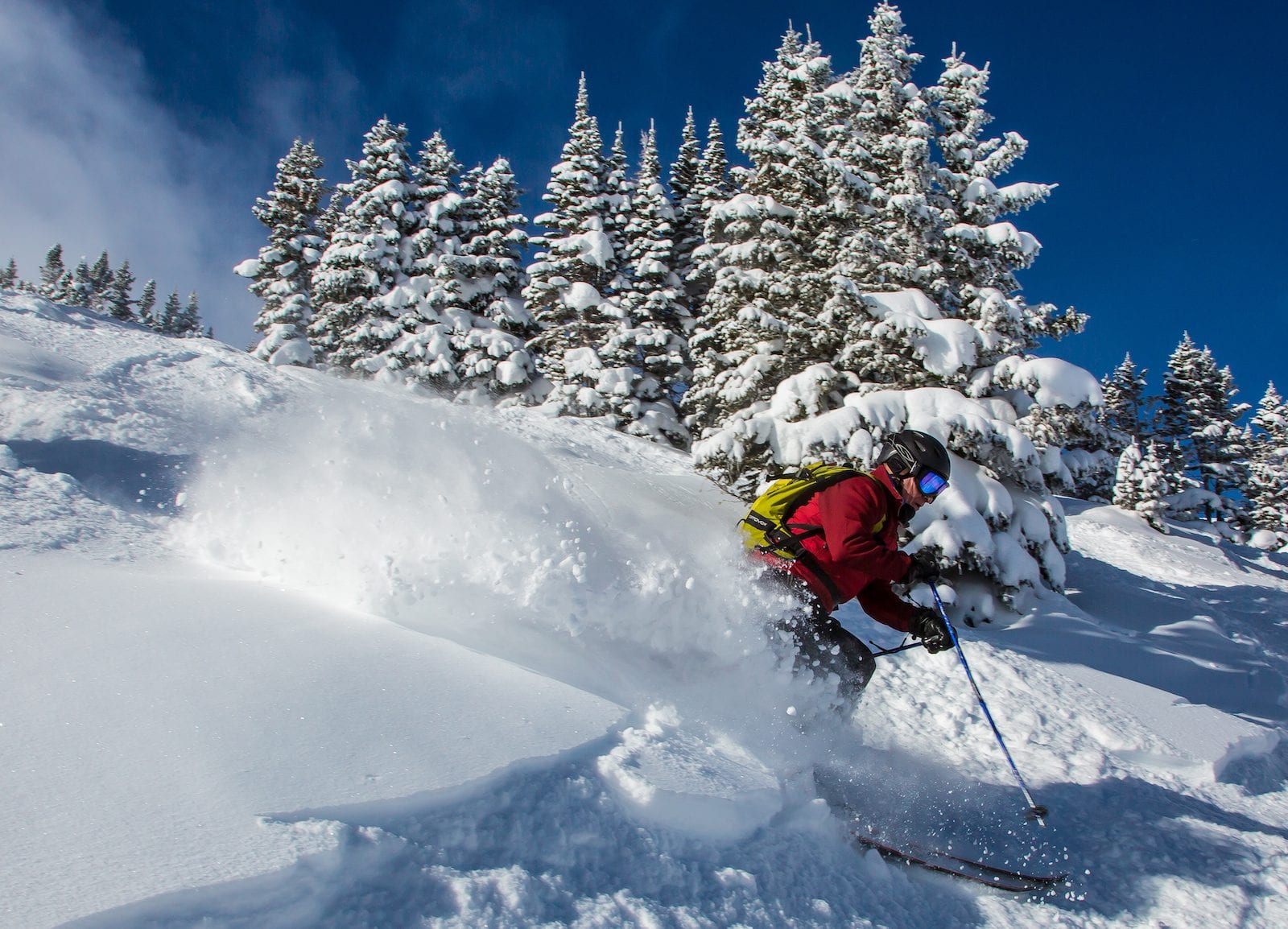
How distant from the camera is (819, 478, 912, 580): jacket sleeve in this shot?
4621 millimetres

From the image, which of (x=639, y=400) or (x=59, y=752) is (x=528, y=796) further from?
(x=639, y=400)

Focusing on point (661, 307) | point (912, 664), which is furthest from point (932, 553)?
point (661, 307)

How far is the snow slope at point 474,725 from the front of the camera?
216cm

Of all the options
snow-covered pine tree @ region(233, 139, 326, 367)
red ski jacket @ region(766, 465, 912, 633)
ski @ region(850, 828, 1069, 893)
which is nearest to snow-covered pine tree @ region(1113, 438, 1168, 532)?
red ski jacket @ region(766, 465, 912, 633)

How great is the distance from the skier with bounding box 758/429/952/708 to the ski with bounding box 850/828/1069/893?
4.25ft

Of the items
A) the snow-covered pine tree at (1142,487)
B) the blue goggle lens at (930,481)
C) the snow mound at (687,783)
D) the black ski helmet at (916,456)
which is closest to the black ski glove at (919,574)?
the blue goggle lens at (930,481)

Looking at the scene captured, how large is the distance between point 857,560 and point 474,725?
8.98ft

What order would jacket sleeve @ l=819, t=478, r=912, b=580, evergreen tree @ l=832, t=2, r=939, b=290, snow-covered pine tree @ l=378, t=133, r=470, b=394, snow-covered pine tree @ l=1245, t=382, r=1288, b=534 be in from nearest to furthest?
jacket sleeve @ l=819, t=478, r=912, b=580 → evergreen tree @ l=832, t=2, r=939, b=290 → snow-covered pine tree @ l=378, t=133, r=470, b=394 → snow-covered pine tree @ l=1245, t=382, r=1288, b=534

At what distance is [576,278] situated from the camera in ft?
83.7

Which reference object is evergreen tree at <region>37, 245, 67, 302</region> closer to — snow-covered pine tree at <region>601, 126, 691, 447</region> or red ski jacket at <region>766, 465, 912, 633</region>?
snow-covered pine tree at <region>601, 126, 691, 447</region>

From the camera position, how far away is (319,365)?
93.6 feet

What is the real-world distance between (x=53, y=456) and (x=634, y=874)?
7.05 metres

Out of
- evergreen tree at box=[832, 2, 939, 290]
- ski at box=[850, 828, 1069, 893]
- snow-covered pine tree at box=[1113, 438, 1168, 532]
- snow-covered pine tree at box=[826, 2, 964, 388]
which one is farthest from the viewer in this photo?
snow-covered pine tree at box=[1113, 438, 1168, 532]

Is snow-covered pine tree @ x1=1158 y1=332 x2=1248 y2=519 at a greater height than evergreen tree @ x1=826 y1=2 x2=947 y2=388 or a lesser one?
greater
